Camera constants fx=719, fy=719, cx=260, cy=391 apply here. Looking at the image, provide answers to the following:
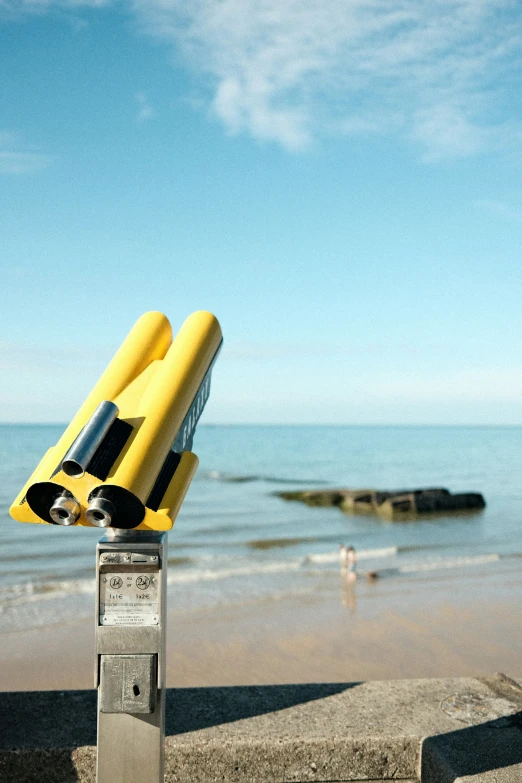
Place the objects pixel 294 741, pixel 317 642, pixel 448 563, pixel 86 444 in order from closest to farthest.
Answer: pixel 86 444 < pixel 294 741 < pixel 317 642 < pixel 448 563

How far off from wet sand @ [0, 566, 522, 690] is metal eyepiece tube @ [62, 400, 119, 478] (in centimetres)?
612

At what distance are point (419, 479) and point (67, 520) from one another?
148ft

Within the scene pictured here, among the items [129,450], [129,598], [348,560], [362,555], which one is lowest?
[362,555]

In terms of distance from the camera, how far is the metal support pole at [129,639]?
9.96ft

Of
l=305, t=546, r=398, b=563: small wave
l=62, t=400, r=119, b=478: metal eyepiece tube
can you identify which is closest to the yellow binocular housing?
l=62, t=400, r=119, b=478: metal eyepiece tube

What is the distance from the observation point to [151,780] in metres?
3.11

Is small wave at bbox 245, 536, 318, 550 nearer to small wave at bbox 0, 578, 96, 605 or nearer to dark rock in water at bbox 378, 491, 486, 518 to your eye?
small wave at bbox 0, 578, 96, 605

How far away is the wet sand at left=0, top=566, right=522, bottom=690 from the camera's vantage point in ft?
28.2

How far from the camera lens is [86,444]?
9.29 feet

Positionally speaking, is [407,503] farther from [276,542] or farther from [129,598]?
[129,598]

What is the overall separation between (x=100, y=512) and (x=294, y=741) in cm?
164

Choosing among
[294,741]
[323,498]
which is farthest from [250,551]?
[294,741]

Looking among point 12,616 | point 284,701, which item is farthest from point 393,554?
point 284,701

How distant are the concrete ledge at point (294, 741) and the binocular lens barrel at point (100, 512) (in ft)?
4.42
